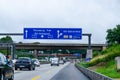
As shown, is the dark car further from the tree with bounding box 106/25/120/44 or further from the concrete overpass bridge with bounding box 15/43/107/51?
the tree with bounding box 106/25/120/44

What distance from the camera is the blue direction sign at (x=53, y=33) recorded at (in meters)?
63.4

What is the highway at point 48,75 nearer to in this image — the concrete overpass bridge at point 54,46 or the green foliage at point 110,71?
the green foliage at point 110,71

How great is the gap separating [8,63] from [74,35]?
144 feet

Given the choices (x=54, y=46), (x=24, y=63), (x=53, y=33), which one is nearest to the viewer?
(x=24, y=63)

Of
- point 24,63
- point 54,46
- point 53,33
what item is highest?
point 53,33

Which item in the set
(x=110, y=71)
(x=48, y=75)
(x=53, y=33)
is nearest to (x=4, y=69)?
(x=110, y=71)

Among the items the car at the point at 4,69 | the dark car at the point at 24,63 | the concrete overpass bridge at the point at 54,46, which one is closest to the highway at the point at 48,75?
the dark car at the point at 24,63

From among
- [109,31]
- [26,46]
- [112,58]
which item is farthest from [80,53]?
[112,58]

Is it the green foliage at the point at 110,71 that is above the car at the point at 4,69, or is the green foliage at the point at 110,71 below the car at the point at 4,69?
below

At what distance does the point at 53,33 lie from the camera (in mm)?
63969

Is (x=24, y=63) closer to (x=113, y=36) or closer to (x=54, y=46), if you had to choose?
(x=54, y=46)

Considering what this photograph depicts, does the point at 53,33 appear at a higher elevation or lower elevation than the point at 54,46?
higher

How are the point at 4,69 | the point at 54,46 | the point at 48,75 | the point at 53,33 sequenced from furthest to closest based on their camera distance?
the point at 54,46 → the point at 53,33 → the point at 48,75 → the point at 4,69

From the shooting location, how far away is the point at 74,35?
63906 millimetres
